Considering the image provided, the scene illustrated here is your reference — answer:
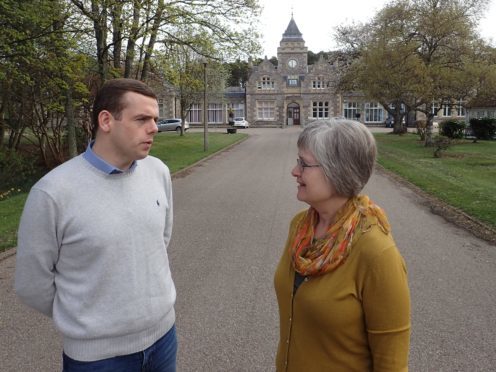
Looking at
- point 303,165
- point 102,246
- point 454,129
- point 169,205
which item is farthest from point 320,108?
point 102,246

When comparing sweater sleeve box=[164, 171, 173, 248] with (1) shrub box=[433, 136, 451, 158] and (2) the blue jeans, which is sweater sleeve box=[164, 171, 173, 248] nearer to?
(2) the blue jeans

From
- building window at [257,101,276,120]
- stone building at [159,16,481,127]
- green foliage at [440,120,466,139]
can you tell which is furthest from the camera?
building window at [257,101,276,120]

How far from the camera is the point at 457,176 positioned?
14.9 meters

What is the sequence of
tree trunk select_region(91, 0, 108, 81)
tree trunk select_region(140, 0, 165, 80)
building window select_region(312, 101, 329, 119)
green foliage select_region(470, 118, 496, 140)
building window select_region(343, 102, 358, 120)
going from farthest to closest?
1. building window select_region(343, 102, 358, 120)
2. building window select_region(312, 101, 329, 119)
3. green foliage select_region(470, 118, 496, 140)
4. tree trunk select_region(140, 0, 165, 80)
5. tree trunk select_region(91, 0, 108, 81)

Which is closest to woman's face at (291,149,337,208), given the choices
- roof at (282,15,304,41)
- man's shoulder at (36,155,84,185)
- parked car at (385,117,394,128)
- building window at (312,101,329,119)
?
man's shoulder at (36,155,84,185)

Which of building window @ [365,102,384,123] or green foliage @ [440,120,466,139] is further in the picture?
building window @ [365,102,384,123]

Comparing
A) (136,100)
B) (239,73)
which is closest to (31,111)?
(136,100)

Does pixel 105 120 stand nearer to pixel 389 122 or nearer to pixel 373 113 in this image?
pixel 389 122

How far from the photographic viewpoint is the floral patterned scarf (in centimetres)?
185

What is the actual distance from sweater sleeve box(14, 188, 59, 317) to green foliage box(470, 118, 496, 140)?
3553 cm

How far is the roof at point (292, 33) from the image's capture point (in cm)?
6850

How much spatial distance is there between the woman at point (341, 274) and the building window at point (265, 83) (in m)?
65.1

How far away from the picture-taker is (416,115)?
204 ft

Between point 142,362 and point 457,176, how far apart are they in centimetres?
1477
